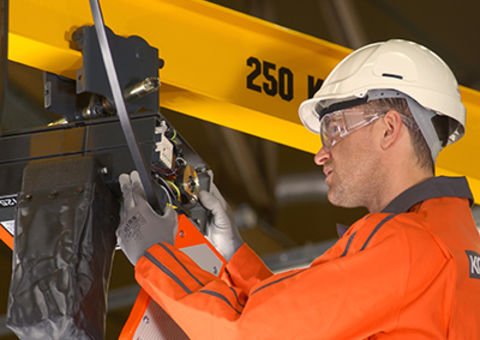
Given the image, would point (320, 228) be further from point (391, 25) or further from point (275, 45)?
point (275, 45)

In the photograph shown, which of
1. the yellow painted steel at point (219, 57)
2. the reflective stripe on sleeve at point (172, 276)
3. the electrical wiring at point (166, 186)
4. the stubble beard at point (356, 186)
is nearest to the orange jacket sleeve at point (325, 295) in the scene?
the reflective stripe on sleeve at point (172, 276)

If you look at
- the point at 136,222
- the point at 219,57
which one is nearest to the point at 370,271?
the point at 136,222

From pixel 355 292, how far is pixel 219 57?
164 cm

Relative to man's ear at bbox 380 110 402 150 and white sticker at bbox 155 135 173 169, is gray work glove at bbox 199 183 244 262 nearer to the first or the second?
white sticker at bbox 155 135 173 169

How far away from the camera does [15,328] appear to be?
2.06m

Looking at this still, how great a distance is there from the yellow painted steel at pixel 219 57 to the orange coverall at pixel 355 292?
Result: 1125 millimetres

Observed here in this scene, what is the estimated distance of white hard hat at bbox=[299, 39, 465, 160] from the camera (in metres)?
2.74

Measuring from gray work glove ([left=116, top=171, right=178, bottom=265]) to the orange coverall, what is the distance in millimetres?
34

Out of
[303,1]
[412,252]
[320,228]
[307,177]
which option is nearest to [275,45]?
[412,252]

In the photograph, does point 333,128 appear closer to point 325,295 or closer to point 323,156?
point 323,156

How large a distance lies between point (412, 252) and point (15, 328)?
3.47 ft

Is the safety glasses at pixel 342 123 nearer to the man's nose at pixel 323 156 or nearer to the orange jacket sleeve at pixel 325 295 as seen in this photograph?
the man's nose at pixel 323 156

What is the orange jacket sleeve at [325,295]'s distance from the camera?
2.08 meters

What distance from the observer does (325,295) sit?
208cm
